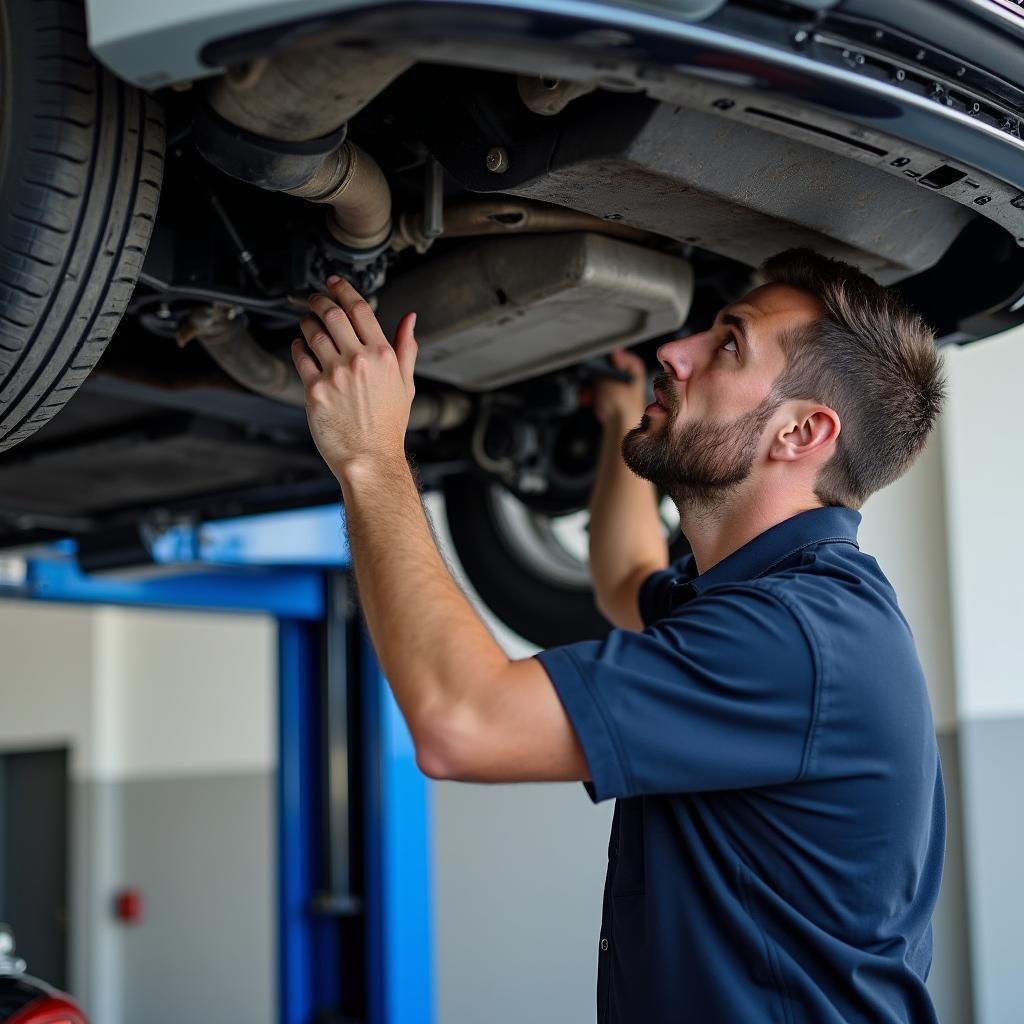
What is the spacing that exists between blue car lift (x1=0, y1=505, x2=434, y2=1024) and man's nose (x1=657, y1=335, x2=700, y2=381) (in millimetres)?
1634

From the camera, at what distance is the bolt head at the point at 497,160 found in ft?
3.79

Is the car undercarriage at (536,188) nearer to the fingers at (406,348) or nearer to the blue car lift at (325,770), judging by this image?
the fingers at (406,348)

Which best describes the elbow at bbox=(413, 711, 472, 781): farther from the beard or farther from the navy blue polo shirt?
the beard

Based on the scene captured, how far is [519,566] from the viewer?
2.44 metres

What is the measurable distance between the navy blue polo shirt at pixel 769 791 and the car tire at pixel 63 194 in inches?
19.4

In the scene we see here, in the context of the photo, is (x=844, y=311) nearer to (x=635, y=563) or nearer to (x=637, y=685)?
(x=637, y=685)

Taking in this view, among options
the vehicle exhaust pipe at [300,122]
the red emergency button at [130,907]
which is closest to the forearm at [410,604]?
A: the vehicle exhaust pipe at [300,122]

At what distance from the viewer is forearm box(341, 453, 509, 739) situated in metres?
1.02

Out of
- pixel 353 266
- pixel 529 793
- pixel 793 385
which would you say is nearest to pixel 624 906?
pixel 793 385

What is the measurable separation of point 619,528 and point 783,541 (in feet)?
2.27

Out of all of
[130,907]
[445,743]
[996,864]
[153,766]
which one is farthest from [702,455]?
[130,907]

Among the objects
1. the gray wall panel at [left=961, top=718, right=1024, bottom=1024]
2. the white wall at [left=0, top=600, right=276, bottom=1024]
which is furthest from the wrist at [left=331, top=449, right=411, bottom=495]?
the white wall at [left=0, top=600, right=276, bottom=1024]

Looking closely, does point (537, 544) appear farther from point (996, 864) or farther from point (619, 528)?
point (996, 864)

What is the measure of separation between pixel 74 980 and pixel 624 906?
23.1ft
